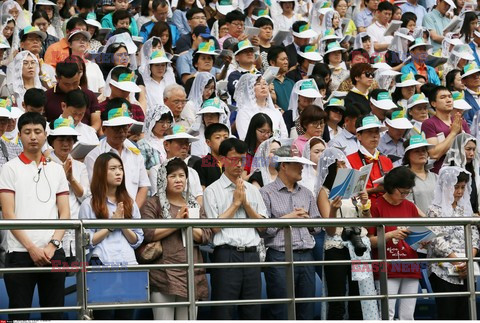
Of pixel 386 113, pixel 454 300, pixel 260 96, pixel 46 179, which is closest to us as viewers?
pixel 46 179

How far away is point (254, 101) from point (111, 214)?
456 cm

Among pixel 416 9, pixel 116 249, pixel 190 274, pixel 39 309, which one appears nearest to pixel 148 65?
pixel 116 249

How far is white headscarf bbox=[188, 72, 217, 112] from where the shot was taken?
15117 mm

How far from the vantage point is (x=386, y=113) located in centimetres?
1574

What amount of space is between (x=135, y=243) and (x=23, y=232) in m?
0.87

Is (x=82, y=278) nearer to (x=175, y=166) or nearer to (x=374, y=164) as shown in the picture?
(x=175, y=166)

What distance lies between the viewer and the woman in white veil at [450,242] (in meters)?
11.6

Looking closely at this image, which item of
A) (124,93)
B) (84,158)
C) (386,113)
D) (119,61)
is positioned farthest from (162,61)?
(84,158)

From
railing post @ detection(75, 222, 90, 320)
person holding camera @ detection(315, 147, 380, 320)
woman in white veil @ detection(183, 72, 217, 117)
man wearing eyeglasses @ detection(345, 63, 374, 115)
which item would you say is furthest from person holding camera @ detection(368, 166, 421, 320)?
man wearing eyeglasses @ detection(345, 63, 374, 115)

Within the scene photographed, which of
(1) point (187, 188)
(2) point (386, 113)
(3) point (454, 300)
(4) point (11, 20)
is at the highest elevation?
(4) point (11, 20)

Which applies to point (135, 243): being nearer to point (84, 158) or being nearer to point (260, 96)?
point (84, 158)

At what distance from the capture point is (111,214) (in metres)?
10.5

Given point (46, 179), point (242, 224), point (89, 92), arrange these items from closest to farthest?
point (242, 224) < point (46, 179) < point (89, 92)

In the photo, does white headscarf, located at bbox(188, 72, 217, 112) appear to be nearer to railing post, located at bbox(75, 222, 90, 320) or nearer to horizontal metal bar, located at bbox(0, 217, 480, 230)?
horizontal metal bar, located at bbox(0, 217, 480, 230)
